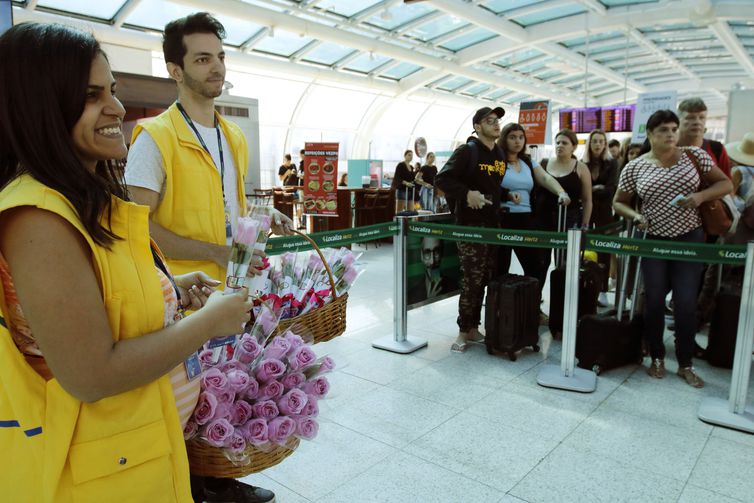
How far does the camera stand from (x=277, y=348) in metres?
→ 1.23

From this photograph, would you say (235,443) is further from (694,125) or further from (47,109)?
(694,125)

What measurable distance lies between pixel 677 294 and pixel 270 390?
10.2ft

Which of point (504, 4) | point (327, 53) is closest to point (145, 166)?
point (504, 4)

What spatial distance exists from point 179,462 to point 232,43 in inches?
607

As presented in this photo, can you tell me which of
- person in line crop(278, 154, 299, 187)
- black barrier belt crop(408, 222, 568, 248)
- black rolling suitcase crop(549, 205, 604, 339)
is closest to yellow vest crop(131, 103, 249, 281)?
black barrier belt crop(408, 222, 568, 248)

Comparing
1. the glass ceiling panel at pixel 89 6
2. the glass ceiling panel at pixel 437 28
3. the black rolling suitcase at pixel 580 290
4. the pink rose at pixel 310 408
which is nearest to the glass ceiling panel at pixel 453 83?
the glass ceiling panel at pixel 437 28

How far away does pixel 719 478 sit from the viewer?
2396 millimetres

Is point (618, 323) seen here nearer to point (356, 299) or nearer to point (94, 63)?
point (356, 299)

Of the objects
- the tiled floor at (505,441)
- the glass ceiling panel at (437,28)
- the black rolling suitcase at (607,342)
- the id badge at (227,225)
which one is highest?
the glass ceiling panel at (437,28)

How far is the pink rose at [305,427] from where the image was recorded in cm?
114

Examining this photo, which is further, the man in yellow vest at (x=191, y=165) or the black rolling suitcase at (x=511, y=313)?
the black rolling suitcase at (x=511, y=313)

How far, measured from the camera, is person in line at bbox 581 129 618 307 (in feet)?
17.7

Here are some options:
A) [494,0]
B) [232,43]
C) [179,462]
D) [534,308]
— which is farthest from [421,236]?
[232,43]

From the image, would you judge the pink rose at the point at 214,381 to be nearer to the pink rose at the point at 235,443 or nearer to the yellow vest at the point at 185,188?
the pink rose at the point at 235,443
